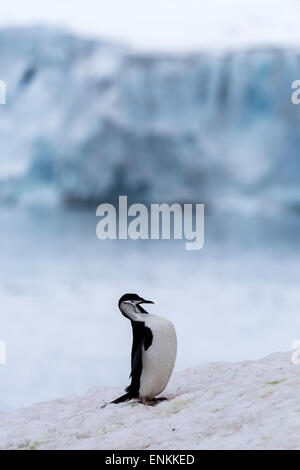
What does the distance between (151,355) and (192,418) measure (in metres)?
0.26

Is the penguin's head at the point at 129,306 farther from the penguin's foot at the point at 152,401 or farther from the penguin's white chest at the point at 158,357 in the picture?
the penguin's foot at the point at 152,401

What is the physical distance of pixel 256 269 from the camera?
16.7 feet

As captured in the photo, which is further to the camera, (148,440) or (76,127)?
(76,127)

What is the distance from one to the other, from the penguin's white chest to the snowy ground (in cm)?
6

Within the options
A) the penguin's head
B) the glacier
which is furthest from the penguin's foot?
the glacier

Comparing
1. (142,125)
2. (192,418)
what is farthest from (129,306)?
(142,125)

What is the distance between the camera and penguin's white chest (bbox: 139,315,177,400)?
172cm

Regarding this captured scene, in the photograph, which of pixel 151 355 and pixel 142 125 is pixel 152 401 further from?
pixel 142 125

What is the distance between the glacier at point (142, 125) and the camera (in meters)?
5.38

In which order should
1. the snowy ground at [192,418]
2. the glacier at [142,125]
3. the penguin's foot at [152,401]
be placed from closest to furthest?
the snowy ground at [192,418]
the penguin's foot at [152,401]
the glacier at [142,125]

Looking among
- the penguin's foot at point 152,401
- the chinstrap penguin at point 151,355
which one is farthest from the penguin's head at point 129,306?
the penguin's foot at point 152,401

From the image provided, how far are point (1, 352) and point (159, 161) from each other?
2762 millimetres
